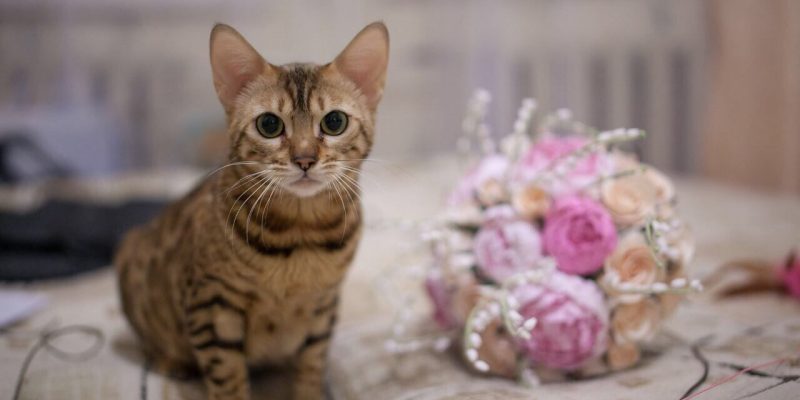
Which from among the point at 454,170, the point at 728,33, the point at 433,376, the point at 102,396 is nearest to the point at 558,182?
the point at 433,376

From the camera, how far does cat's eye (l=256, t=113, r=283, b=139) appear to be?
2.29 ft

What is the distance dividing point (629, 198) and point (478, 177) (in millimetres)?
215

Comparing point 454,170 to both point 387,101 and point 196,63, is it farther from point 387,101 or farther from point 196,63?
point 196,63

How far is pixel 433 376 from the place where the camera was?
30.5 inches

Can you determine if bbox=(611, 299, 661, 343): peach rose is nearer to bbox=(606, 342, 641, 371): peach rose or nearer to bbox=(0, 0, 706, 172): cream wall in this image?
bbox=(606, 342, 641, 371): peach rose

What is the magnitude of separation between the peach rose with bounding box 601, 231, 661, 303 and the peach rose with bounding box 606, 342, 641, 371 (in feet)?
0.21

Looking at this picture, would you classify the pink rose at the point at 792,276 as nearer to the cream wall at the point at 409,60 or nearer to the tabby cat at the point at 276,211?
the tabby cat at the point at 276,211

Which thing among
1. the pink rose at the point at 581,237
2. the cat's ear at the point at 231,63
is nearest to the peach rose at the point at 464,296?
the pink rose at the point at 581,237

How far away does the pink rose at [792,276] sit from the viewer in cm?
95

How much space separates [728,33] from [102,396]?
2.04 metres

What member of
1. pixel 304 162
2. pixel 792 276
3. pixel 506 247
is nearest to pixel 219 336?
pixel 304 162

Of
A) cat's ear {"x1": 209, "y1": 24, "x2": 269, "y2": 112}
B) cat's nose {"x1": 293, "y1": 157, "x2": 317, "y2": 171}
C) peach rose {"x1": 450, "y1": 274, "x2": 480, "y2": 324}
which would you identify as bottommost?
peach rose {"x1": 450, "y1": 274, "x2": 480, "y2": 324}

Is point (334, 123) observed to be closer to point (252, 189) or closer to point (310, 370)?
point (252, 189)

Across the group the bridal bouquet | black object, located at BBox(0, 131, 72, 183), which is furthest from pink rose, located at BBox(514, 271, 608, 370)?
black object, located at BBox(0, 131, 72, 183)
